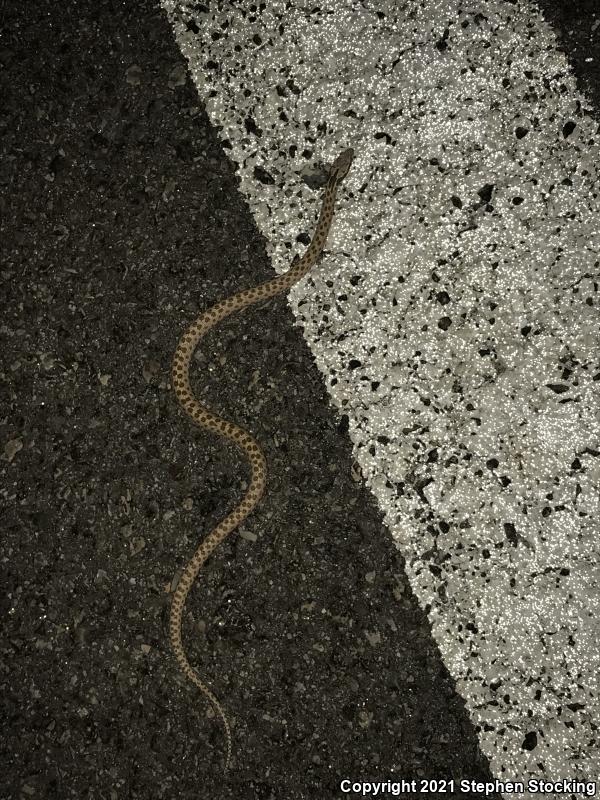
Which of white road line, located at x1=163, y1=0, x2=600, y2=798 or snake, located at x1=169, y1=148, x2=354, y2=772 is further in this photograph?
snake, located at x1=169, y1=148, x2=354, y2=772

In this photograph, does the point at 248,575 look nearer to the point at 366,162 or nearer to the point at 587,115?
the point at 366,162

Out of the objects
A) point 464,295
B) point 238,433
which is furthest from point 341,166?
point 238,433

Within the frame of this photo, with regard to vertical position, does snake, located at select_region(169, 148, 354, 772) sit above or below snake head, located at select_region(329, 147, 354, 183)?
below

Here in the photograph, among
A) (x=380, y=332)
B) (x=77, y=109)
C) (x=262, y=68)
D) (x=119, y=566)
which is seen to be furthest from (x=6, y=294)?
(x=380, y=332)

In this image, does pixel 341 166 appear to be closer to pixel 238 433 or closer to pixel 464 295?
pixel 464 295

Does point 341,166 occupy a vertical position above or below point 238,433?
above
